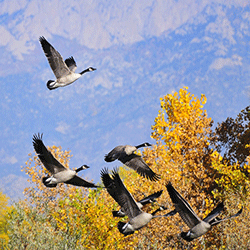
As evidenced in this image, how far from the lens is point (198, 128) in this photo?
27859 mm

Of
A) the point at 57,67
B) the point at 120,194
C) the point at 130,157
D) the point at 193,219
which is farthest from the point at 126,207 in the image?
the point at 57,67

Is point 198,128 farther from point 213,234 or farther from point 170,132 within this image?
point 213,234

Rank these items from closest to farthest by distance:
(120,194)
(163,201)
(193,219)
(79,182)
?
(193,219), (120,194), (79,182), (163,201)

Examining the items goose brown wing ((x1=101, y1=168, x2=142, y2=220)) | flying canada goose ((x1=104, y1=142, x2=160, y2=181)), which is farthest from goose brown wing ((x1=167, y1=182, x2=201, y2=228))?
flying canada goose ((x1=104, y1=142, x2=160, y2=181))

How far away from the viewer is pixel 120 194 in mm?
11047

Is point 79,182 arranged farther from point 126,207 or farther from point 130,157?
point 130,157

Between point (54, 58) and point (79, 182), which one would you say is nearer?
point (79, 182)

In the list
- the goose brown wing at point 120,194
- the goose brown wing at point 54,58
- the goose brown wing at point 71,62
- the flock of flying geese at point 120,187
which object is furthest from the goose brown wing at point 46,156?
the goose brown wing at point 71,62

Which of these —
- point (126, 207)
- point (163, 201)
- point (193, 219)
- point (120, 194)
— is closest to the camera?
point (193, 219)

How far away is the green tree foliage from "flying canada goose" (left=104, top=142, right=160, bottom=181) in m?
2.89

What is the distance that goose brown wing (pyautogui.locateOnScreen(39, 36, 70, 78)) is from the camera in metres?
13.0

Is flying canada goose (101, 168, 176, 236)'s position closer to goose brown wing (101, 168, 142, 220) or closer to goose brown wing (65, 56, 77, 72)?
goose brown wing (101, 168, 142, 220)

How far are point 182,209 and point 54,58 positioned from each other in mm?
6982

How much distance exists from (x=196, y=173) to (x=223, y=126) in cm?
855
